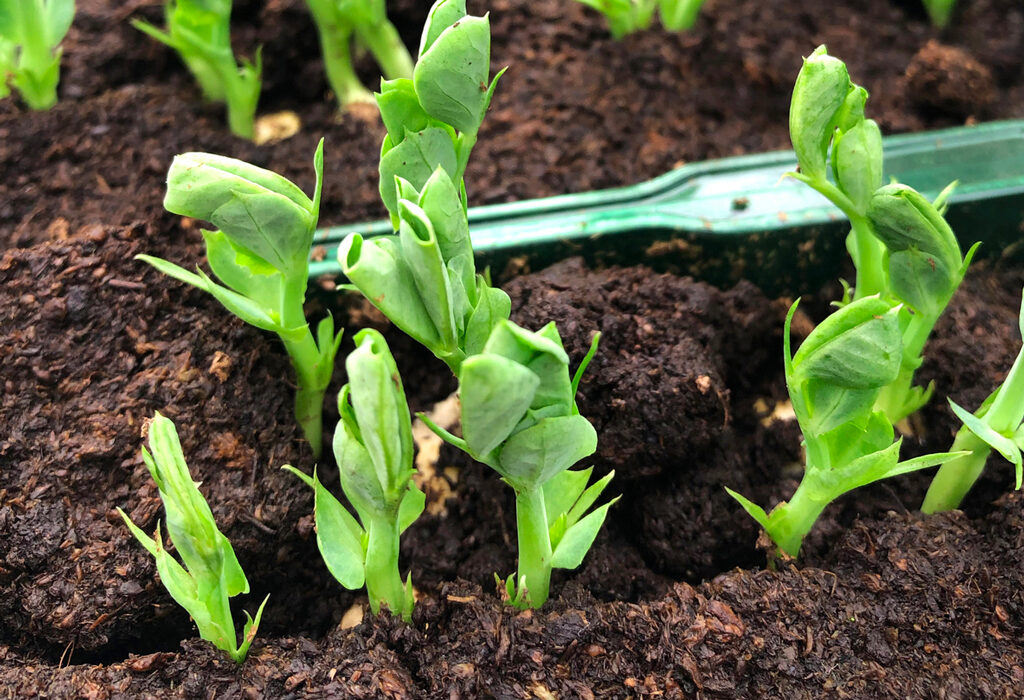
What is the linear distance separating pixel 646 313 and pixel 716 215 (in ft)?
0.76

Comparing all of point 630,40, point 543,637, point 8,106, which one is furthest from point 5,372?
point 630,40

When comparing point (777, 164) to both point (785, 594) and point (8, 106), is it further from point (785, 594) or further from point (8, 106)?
point (8, 106)

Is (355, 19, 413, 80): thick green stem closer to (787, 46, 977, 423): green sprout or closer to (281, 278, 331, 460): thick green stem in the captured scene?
(281, 278, 331, 460): thick green stem

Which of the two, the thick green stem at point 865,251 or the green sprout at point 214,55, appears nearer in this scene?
the thick green stem at point 865,251

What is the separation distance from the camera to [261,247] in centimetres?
89

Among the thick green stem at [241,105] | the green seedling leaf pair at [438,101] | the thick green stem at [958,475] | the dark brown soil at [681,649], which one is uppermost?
the green seedling leaf pair at [438,101]

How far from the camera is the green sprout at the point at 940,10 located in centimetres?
173

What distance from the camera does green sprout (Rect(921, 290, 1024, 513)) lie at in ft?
2.73

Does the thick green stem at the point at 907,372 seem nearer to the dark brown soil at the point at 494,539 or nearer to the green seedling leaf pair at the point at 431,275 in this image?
the dark brown soil at the point at 494,539

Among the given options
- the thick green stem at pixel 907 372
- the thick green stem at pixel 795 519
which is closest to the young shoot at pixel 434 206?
the thick green stem at pixel 795 519

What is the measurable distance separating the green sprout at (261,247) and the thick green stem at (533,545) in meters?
0.35

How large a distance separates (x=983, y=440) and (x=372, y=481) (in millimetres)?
612

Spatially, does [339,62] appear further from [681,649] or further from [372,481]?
[681,649]

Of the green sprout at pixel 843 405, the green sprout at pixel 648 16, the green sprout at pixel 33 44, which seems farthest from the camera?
the green sprout at pixel 648 16
